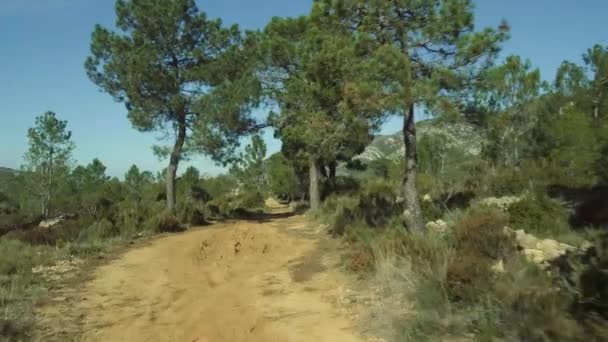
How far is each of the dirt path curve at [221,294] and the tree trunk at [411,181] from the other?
2034 millimetres

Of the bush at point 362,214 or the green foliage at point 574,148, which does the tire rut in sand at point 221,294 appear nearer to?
the bush at point 362,214

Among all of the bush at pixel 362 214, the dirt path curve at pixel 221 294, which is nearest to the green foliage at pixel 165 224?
the dirt path curve at pixel 221 294

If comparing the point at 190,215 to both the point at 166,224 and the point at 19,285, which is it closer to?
the point at 166,224

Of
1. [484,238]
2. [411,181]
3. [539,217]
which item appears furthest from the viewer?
[539,217]

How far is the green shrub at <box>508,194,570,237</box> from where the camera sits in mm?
12711

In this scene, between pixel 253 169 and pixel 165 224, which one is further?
pixel 253 169

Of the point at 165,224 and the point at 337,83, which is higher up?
the point at 337,83

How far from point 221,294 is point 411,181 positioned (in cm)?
556

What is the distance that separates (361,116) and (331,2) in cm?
271

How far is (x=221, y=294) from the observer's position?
9.45 meters

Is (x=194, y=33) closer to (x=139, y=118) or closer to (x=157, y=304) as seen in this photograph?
(x=139, y=118)

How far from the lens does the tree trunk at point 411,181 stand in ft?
40.8

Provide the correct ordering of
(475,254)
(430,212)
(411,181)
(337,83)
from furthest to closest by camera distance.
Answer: (430,212)
(411,181)
(337,83)
(475,254)

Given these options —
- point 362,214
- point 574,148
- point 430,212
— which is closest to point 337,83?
point 430,212
